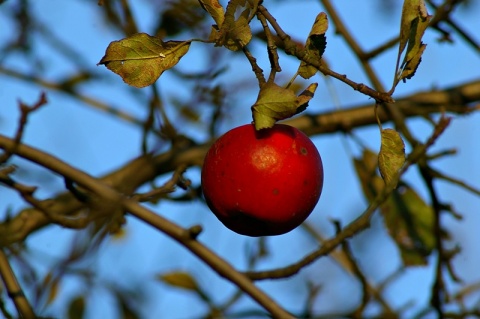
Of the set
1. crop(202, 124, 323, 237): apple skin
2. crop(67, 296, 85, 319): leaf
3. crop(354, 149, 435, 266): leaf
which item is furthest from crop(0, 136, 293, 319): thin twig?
crop(354, 149, 435, 266): leaf

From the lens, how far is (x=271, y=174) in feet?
3.43

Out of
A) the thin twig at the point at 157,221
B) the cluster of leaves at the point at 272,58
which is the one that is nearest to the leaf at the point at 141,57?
the cluster of leaves at the point at 272,58

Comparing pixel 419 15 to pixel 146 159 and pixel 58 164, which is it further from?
pixel 146 159

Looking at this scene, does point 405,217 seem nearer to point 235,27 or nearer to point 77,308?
point 77,308

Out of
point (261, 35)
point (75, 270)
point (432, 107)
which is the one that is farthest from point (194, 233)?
point (432, 107)

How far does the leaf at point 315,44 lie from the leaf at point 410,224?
42.6 inches

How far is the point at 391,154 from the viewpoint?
103 cm

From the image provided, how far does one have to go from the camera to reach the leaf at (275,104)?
959 millimetres

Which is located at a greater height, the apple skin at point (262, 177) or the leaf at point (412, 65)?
the leaf at point (412, 65)

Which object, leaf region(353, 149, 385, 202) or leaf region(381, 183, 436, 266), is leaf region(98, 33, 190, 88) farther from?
leaf region(381, 183, 436, 266)

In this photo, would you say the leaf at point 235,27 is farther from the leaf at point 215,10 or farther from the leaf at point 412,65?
the leaf at point 412,65

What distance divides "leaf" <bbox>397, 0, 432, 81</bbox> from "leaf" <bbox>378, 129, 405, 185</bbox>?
7cm

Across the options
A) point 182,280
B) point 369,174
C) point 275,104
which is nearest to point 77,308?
point 182,280

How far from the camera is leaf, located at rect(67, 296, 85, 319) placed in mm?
1936
